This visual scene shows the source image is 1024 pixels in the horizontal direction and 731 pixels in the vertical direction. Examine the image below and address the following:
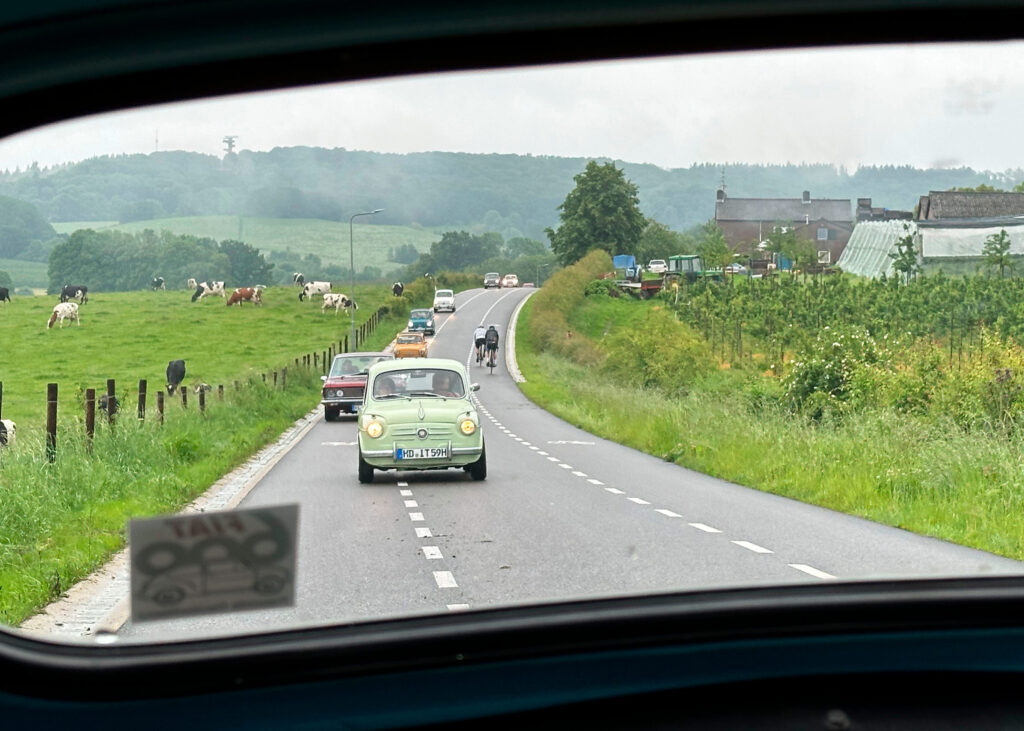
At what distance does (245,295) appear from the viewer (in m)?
3.61

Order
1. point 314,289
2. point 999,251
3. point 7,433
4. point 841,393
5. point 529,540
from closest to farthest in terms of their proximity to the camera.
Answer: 1. point 999,251
2. point 314,289
3. point 7,433
4. point 529,540
5. point 841,393

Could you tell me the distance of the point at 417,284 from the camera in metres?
4.70

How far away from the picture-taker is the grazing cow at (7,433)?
12.5ft

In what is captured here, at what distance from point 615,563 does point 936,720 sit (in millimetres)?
3642

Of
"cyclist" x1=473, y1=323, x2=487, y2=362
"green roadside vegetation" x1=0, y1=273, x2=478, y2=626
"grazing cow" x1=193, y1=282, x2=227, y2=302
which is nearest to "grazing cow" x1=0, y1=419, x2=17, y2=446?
"green roadside vegetation" x1=0, y1=273, x2=478, y2=626

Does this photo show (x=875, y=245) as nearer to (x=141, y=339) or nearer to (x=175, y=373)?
(x=141, y=339)

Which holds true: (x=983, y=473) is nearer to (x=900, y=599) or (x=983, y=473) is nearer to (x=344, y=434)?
(x=344, y=434)

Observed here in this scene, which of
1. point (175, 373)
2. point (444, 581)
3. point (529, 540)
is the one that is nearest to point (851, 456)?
point (529, 540)

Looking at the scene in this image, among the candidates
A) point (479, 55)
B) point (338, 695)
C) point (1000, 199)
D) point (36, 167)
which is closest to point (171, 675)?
point (338, 695)

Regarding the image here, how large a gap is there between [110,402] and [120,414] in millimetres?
211

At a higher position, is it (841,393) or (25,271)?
(25,271)

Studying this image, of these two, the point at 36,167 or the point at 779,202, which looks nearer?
the point at 36,167

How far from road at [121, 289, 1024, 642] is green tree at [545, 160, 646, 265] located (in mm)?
948

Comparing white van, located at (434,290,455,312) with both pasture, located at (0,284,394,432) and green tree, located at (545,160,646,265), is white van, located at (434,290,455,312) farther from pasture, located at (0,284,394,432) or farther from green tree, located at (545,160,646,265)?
pasture, located at (0,284,394,432)
